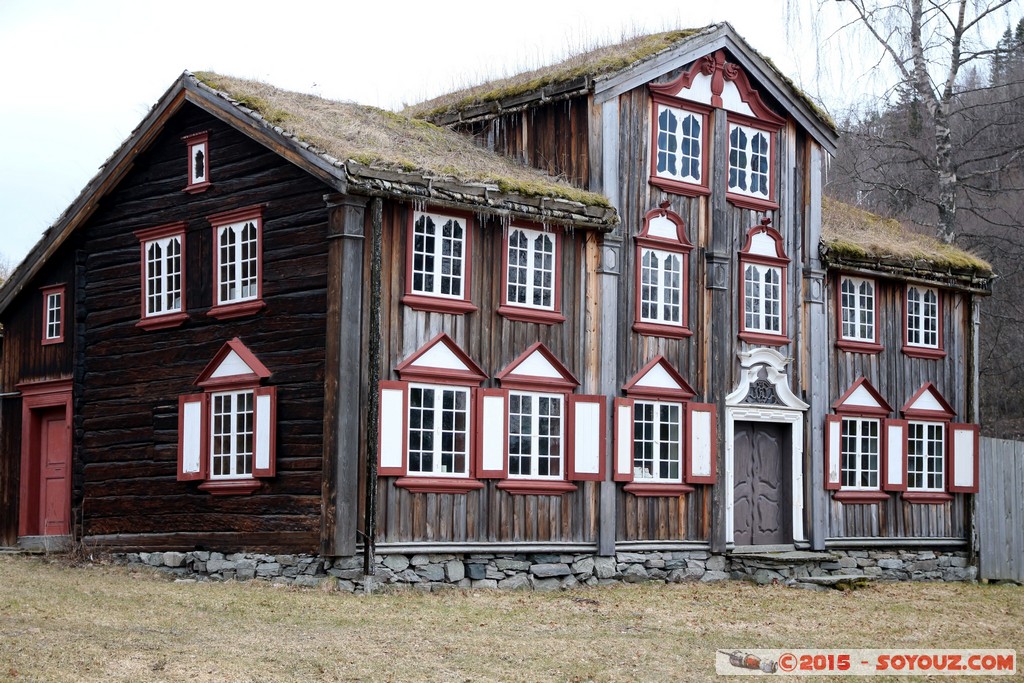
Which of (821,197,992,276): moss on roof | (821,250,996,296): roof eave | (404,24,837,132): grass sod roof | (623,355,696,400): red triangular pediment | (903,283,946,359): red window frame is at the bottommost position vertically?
(623,355,696,400): red triangular pediment

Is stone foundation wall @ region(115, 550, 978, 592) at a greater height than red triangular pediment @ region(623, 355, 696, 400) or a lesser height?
lesser

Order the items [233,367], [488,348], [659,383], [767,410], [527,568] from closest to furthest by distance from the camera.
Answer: [488,348]
[527,568]
[233,367]
[659,383]
[767,410]

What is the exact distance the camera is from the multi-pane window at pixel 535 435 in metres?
19.4

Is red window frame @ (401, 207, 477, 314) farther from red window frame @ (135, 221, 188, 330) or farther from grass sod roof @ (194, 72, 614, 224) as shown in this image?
red window frame @ (135, 221, 188, 330)

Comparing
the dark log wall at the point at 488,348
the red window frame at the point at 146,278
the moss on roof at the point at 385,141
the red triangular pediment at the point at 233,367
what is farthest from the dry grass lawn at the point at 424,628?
the moss on roof at the point at 385,141

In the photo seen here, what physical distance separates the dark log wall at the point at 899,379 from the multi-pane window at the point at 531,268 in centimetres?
627

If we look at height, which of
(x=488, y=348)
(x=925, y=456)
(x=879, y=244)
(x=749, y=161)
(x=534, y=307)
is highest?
(x=749, y=161)

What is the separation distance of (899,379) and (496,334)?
905 centimetres

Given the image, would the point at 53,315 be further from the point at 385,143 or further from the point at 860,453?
the point at 860,453

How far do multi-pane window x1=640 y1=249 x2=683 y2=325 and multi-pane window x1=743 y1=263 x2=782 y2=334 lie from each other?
1.47 metres

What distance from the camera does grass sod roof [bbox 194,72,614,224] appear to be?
59.6ft

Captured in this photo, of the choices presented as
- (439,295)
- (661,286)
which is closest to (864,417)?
(661,286)

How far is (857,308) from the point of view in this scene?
24.3 meters

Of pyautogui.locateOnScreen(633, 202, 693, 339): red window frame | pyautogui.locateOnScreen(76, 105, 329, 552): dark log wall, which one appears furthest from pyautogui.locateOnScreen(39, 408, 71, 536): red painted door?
pyautogui.locateOnScreen(633, 202, 693, 339): red window frame
